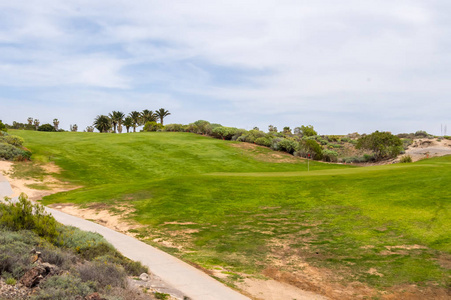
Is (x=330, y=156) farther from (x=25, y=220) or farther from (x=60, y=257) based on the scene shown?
(x=60, y=257)

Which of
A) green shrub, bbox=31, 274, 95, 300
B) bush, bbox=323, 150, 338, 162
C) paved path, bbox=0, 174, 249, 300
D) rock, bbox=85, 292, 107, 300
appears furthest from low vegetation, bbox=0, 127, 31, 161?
bush, bbox=323, 150, 338, 162

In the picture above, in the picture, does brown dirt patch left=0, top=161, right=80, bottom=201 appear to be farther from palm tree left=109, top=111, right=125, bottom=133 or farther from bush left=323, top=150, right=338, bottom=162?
palm tree left=109, top=111, right=125, bottom=133

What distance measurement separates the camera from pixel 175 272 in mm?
11312

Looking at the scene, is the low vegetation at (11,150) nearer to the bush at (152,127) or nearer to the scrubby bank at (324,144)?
the scrubby bank at (324,144)

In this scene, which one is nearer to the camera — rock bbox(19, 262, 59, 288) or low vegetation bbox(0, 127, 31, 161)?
rock bbox(19, 262, 59, 288)

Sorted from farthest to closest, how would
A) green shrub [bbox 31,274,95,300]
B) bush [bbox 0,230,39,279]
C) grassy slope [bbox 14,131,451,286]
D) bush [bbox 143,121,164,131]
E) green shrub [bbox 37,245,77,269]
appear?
1. bush [bbox 143,121,164,131]
2. grassy slope [bbox 14,131,451,286]
3. green shrub [bbox 37,245,77,269]
4. bush [bbox 0,230,39,279]
5. green shrub [bbox 31,274,95,300]

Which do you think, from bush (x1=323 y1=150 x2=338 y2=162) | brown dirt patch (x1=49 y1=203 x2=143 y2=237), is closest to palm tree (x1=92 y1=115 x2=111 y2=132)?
bush (x1=323 y1=150 x2=338 y2=162)

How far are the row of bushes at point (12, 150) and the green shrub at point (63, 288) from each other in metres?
39.3

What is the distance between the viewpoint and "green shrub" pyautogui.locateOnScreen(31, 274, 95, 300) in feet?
23.1

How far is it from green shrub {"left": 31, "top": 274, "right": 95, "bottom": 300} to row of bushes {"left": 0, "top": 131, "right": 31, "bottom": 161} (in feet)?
129

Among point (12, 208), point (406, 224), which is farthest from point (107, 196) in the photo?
point (406, 224)

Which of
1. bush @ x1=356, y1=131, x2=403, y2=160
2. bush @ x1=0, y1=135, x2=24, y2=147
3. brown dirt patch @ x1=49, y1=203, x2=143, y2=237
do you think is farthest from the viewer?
bush @ x1=356, y1=131, x2=403, y2=160

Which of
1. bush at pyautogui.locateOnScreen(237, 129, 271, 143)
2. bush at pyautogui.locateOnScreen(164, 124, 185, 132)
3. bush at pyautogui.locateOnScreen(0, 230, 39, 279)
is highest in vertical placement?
bush at pyautogui.locateOnScreen(164, 124, 185, 132)

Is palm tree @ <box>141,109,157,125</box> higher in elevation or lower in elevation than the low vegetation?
higher
